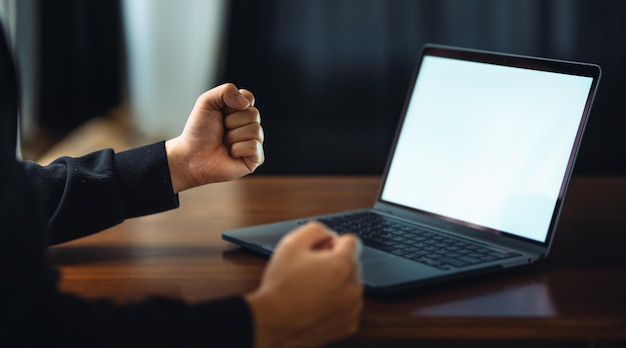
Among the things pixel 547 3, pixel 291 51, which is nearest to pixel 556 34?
pixel 547 3

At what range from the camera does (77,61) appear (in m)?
3.59

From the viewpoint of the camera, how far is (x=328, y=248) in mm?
811

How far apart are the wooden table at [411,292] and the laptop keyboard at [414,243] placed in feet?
0.11

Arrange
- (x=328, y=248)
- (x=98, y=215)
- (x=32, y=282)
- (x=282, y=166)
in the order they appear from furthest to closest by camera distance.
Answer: (x=282, y=166) → (x=98, y=215) → (x=328, y=248) → (x=32, y=282)

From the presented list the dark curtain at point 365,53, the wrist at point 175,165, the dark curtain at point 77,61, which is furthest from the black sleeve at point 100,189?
the dark curtain at point 77,61

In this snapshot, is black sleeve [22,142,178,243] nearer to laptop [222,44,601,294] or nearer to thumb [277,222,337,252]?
laptop [222,44,601,294]

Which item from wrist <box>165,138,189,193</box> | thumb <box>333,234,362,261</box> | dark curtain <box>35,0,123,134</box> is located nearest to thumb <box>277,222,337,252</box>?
thumb <box>333,234,362,261</box>

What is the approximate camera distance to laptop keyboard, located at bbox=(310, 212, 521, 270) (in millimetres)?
953

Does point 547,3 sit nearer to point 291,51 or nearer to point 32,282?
point 291,51

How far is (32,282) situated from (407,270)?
0.39 m

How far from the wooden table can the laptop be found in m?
0.03

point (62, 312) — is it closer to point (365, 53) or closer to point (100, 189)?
point (100, 189)

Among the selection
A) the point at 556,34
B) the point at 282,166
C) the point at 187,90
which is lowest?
the point at 282,166

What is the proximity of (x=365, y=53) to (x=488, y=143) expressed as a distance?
2.52 meters
